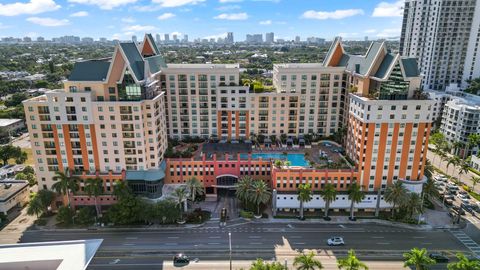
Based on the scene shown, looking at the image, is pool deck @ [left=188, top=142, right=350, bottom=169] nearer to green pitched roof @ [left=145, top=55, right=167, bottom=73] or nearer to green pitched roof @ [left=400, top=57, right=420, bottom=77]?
green pitched roof @ [left=145, top=55, right=167, bottom=73]

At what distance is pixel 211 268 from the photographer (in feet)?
243

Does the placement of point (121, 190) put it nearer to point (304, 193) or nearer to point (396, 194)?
point (304, 193)

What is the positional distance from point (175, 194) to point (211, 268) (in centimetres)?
2608

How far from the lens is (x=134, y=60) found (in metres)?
95.8

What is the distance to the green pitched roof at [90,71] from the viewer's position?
91.9 m

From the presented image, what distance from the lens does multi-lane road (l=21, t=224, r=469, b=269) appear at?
7675 centimetres

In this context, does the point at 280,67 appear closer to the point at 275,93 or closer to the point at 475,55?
the point at 275,93

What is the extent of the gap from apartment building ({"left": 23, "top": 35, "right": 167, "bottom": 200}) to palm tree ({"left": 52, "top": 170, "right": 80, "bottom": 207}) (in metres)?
2.62

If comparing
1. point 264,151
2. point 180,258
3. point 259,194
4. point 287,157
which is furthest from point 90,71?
point 287,157

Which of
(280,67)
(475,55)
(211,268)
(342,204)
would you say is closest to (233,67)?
(280,67)


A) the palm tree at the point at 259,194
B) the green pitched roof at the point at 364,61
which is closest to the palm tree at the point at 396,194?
the palm tree at the point at 259,194

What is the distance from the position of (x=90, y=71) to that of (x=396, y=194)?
94330 millimetres

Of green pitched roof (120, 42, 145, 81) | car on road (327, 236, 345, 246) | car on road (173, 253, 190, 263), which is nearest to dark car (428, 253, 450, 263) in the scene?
car on road (327, 236, 345, 246)

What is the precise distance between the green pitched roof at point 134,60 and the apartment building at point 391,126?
65.7 metres
